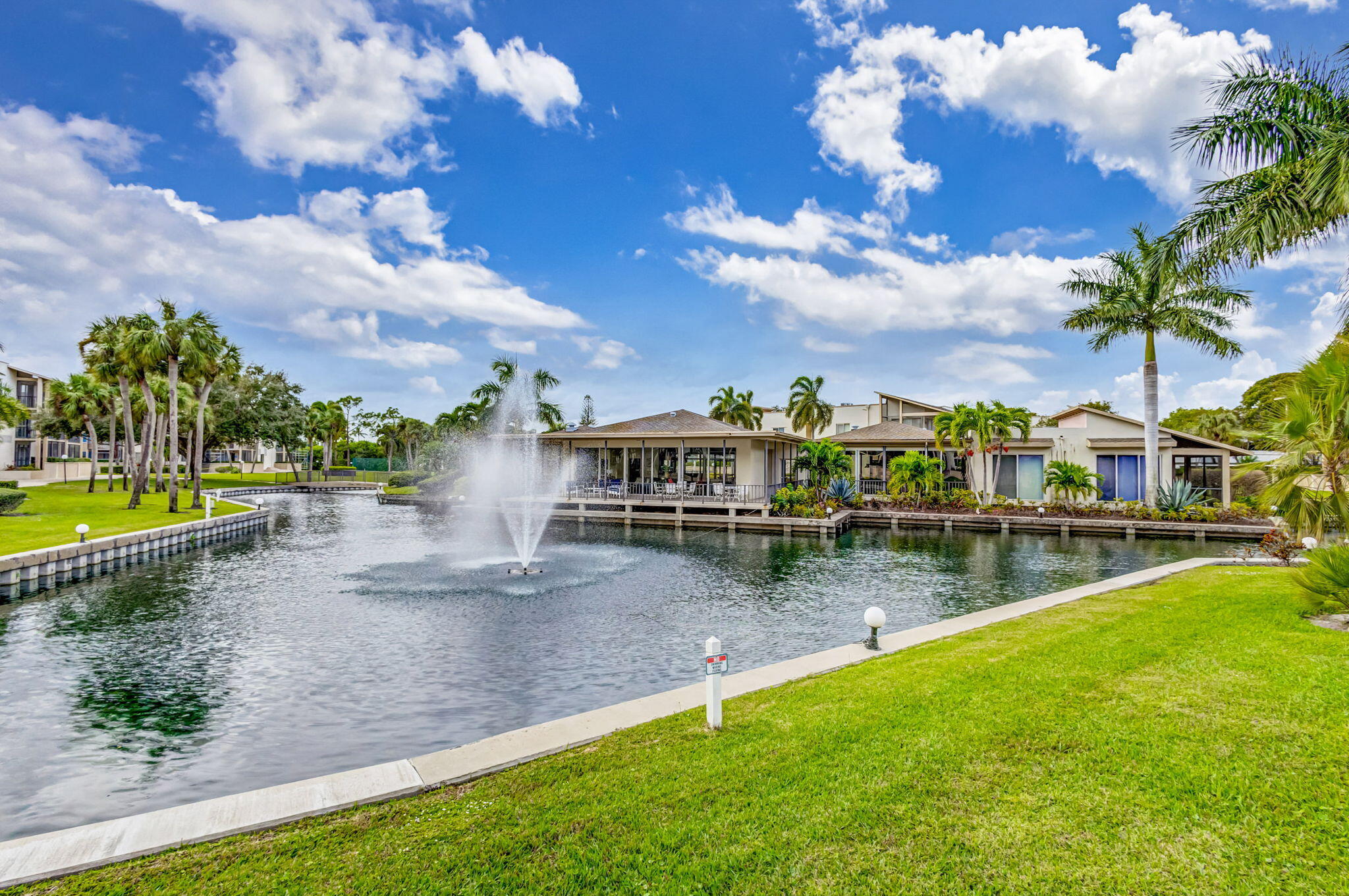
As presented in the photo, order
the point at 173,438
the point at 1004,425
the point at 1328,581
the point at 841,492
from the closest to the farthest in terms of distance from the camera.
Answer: the point at 1328,581
the point at 173,438
the point at 1004,425
the point at 841,492

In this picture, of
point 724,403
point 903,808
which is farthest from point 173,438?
point 724,403

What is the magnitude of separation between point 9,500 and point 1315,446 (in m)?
35.6

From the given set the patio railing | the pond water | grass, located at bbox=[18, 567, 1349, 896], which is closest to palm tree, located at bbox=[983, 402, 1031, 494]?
the pond water

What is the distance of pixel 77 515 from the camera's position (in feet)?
74.9

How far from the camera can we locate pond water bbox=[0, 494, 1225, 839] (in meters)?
5.96

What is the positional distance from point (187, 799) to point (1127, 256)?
1290 inches

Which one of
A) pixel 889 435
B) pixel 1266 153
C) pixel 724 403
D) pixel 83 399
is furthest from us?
pixel 724 403

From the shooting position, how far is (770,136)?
27.9m

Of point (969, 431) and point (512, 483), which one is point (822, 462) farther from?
point (512, 483)

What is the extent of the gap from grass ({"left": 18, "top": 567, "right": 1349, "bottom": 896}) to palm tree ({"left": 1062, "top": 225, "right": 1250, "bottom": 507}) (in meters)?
24.2

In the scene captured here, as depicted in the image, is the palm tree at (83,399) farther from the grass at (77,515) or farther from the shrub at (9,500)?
the shrub at (9,500)

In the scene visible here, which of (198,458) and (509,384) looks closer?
(198,458)

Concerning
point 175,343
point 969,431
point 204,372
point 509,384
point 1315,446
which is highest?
point 509,384

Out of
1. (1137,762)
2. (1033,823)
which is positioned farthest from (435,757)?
(1137,762)
